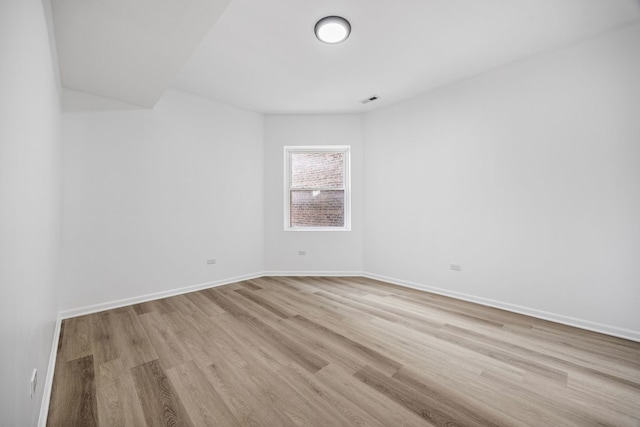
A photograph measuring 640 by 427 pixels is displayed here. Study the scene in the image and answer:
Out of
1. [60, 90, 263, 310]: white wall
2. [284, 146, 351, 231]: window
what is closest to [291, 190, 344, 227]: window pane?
[284, 146, 351, 231]: window

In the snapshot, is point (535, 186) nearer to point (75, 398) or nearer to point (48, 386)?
point (75, 398)

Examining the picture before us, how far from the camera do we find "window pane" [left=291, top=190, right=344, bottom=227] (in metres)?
4.50

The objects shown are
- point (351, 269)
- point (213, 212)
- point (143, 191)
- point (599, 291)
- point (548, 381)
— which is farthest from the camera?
point (351, 269)

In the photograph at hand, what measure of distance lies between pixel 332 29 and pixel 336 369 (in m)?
2.83

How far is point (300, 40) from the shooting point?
246 centimetres

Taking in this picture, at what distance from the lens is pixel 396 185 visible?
3986mm

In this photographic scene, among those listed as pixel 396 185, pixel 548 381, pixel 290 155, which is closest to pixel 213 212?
pixel 290 155

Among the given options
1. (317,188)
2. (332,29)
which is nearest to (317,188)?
(317,188)

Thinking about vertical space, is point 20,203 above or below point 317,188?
below

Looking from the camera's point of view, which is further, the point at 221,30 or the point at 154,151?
the point at 154,151

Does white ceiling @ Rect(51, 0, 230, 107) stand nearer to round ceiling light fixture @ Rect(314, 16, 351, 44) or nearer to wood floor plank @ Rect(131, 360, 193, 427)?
round ceiling light fixture @ Rect(314, 16, 351, 44)

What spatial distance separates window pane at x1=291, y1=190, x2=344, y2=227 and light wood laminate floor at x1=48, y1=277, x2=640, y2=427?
6.11ft

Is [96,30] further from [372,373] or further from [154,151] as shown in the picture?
[372,373]

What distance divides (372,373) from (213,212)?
10.2 feet
